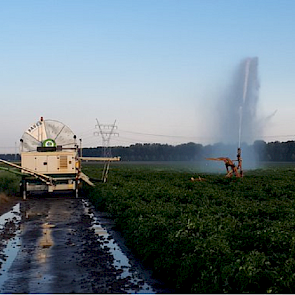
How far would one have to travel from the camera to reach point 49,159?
3009 centimetres

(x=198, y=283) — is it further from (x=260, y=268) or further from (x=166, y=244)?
(x=166, y=244)

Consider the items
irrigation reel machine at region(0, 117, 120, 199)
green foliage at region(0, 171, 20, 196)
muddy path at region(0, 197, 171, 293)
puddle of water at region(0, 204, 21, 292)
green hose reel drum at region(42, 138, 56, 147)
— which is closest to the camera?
muddy path at region(0, 197, 171, 293)

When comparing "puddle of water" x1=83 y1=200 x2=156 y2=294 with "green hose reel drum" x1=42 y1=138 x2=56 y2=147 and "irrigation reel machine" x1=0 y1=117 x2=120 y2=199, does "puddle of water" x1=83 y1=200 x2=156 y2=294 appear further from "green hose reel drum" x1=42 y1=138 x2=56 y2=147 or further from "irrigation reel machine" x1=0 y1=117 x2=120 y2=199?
"green hose reel drum" x1=42 y1=138 x2=56 y2=147

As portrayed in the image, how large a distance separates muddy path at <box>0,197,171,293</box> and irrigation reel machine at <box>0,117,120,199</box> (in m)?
7.90

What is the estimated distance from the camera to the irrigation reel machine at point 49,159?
29719 mm

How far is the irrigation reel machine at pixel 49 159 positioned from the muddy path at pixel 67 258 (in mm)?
7904

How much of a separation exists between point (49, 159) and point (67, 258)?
17.7 metres

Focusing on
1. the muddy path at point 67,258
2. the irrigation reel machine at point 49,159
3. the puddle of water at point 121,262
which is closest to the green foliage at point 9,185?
the irrigation reel machine at point 49,159

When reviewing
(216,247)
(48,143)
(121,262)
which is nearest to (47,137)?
(48,143)

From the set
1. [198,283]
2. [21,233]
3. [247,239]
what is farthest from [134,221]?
[198,283]

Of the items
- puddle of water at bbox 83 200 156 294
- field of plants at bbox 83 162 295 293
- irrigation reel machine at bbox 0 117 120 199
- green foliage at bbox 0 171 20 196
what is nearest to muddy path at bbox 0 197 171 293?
puddle of water at bbox 83 200 156 294

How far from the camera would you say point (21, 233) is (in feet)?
56.6

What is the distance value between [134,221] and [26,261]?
4.70 meters

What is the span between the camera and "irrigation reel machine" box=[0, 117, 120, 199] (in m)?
29.7
